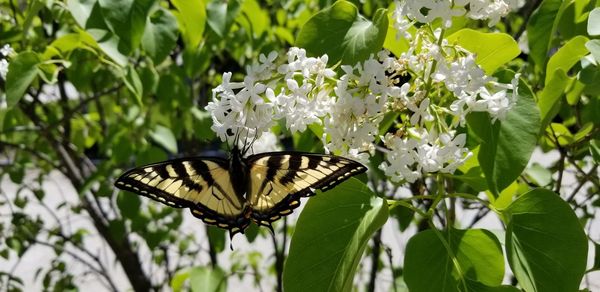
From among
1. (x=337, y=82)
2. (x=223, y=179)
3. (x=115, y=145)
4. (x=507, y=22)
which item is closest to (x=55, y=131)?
(x=115, y=145)

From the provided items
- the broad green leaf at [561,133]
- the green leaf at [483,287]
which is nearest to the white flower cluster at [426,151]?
the green leaf at [483,287]

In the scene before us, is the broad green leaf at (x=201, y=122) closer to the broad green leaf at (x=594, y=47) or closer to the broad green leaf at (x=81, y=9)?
the broad green leaf at (x=81, y=9)

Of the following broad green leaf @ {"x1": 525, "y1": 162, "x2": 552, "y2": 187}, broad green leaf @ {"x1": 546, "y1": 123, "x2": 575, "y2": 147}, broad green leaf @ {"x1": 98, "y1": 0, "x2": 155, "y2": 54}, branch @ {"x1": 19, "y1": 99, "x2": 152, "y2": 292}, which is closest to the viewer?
broad green leaf @ {"x1": 98, "y1": 0, "x2": 155, "y2": 54}

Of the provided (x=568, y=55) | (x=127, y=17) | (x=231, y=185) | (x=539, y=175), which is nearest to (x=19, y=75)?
(x=127, y=17)

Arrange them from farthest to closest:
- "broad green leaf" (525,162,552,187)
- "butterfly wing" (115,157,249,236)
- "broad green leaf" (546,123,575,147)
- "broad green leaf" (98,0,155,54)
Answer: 1. "broad green leaf" (525,162,552,187)
2. "broad green leaf" (546,123,575,147)
3. "broad green leaf" (98,0,155,54)
4. "butterfly wing" (115,157,249,236)

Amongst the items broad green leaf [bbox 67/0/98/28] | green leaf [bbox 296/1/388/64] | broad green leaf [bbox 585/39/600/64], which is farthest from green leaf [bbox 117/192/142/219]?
broad green leaf [bbox 585/39/600/64]

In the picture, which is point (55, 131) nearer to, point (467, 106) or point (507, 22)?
point (507, 22)

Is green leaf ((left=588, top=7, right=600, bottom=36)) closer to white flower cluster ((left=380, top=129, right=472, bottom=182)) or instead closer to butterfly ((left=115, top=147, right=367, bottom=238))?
white flower cluster ((left=380, top=129, right=472, bottom=182))
